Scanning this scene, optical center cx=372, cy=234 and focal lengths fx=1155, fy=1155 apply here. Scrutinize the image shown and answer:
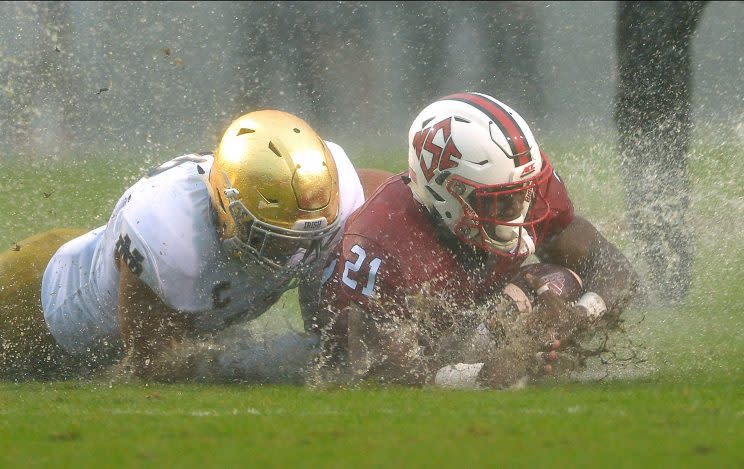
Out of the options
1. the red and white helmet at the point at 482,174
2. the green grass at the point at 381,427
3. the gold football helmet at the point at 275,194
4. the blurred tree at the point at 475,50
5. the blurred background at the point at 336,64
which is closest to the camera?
the green grass at the point at 381,427

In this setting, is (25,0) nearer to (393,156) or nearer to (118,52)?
(118,52)

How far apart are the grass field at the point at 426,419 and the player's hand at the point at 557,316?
218 millimetres

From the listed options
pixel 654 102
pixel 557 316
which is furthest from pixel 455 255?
pixel 654 102

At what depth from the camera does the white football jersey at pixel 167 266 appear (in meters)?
4.79

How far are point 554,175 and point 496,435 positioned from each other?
89.0 inches

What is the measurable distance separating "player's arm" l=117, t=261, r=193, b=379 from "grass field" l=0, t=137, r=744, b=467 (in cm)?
16

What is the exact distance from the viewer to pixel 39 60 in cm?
1070

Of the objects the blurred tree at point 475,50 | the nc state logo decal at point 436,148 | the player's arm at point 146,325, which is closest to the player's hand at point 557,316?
the nc state logo decal at point 436,148

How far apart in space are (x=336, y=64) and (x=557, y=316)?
8160mm

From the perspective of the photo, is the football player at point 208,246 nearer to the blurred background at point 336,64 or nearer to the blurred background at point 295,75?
the blurred background at point 295,75

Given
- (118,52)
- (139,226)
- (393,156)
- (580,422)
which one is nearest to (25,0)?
(118,52)

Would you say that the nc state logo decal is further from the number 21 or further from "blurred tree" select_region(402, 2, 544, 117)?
"blurred tree" select_region(402, 2, 544, 117)

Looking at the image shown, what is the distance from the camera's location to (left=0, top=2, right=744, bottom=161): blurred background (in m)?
11.6

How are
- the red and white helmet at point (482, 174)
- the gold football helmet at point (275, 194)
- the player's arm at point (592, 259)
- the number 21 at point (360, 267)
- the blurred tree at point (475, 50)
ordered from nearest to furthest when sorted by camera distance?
the gold football helmet at point (275, 194) < the number 21 at point (360, 267) < the red and white helmet at point (482, 174) < the player's arm at point (592, 259) < the blurred tree at point (475, 50)
